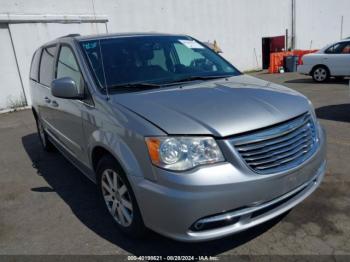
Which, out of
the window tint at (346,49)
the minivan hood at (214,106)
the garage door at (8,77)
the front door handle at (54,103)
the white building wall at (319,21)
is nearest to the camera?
the minivan hood at (214,106)

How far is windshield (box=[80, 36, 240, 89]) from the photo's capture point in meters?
3.09

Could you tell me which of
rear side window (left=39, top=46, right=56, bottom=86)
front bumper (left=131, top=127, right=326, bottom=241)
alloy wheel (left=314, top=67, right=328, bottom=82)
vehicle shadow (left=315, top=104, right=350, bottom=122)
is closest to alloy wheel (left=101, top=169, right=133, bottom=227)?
front bumper (left=131, top=127, right=326, bottom=241)

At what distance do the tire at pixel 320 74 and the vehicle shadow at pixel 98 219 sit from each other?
383 inches

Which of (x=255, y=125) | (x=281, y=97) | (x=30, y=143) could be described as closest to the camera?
(x=255, y=125)

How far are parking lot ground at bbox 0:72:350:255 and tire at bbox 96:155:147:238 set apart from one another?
0.59ft

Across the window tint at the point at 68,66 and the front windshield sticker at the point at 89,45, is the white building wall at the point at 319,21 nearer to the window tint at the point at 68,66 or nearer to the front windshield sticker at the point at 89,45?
the window tint at the point at 68,66

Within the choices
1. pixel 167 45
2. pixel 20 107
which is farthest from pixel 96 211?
pixel 20 107

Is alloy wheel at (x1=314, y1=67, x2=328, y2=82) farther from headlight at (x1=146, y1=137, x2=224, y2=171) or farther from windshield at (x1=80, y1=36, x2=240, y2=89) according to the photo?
headlight at (x1=146, y1=137, x2=224, y2=171)

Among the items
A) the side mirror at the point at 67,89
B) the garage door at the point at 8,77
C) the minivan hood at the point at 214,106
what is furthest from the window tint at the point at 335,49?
the garage door at the point at 8,77

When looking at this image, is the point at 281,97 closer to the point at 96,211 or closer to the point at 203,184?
the point at 203,184

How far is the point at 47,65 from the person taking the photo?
458 cm

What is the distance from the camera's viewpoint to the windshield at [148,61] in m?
3.09

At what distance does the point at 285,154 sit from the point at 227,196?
0.58 metres

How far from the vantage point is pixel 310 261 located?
96.0 inches
